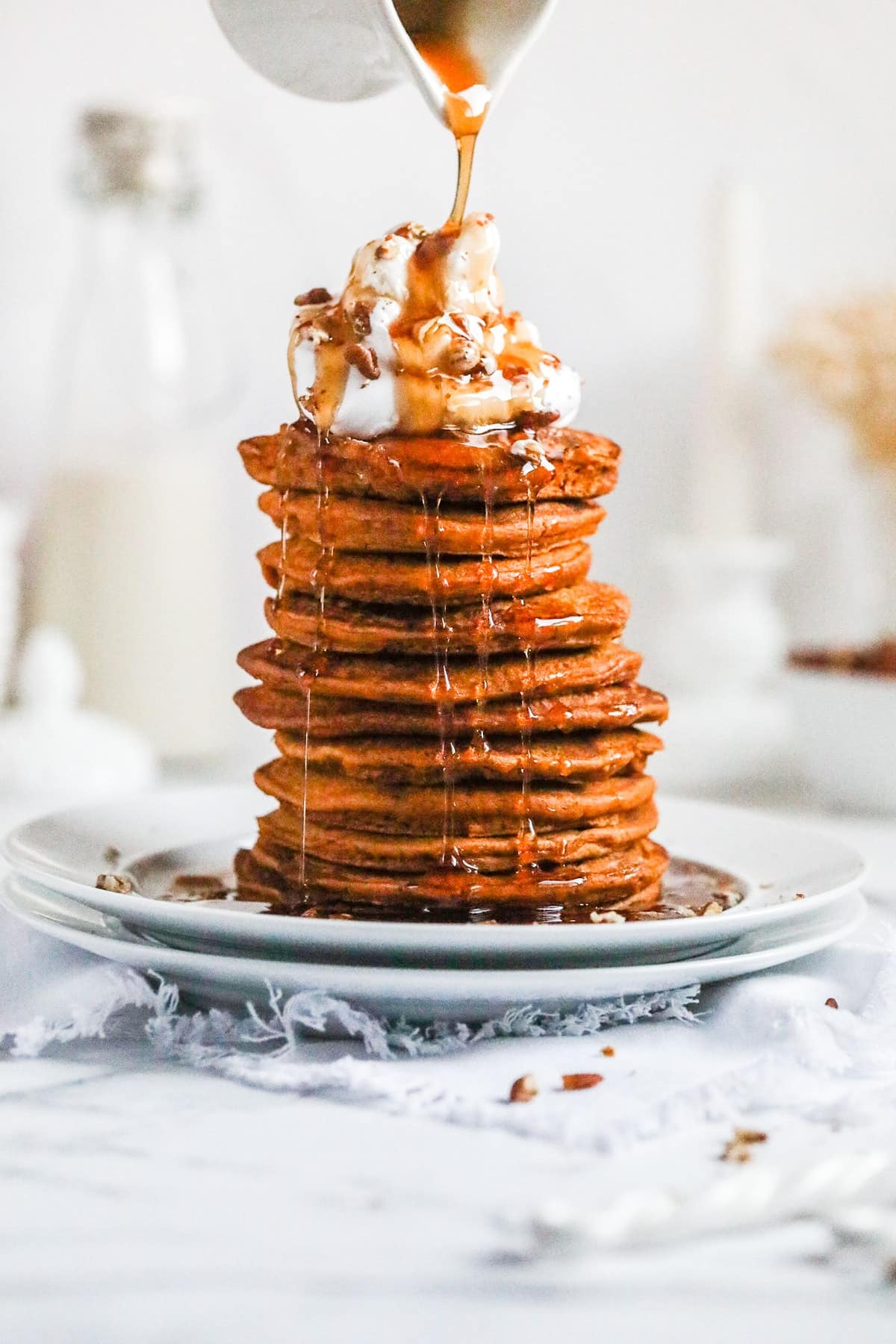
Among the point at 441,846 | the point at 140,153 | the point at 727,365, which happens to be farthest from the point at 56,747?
the point at 727,365

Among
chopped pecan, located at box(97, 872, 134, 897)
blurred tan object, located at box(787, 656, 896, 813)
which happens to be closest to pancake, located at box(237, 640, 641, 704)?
chopped pecan, located at box(97, 872, 134, 897)

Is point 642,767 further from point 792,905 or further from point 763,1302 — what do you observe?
point 763,1302

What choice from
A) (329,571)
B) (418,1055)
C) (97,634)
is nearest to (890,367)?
(97,634)

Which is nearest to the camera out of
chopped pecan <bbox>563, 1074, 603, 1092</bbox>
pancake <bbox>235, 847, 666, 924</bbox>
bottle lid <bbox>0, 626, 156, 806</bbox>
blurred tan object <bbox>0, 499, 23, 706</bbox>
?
chopped pecan <bbox>563, 1074, 603, 1092</bbox>

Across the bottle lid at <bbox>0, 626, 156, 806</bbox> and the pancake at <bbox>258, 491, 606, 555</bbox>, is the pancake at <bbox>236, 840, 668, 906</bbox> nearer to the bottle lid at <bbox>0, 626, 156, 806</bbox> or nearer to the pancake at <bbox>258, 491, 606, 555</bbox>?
the pancake at <bbox>258, 491, 606, 555</bbox>

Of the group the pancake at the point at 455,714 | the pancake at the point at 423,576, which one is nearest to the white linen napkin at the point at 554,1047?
the pancake at the point at 455,714

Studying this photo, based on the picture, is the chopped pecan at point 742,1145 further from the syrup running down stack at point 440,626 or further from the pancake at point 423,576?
the pancake at point 423,576
